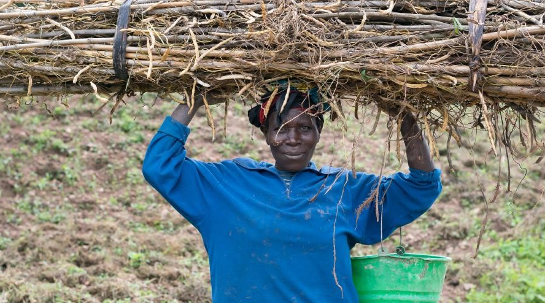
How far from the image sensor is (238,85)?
9.83 feet

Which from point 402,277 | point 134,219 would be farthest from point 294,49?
point 134,219

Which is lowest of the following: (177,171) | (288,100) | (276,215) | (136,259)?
(136,259)

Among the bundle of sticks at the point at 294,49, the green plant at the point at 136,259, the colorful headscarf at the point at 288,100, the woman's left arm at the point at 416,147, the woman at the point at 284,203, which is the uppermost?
the bundle of sticks at the point at 294,49

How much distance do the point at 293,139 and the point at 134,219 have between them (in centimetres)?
358

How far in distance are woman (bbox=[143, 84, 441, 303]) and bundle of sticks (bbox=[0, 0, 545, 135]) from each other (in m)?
0.17

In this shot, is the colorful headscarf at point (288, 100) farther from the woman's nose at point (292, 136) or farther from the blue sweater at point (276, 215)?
the blue sweater at point (276, 215)

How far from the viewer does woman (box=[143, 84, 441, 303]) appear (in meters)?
3.10

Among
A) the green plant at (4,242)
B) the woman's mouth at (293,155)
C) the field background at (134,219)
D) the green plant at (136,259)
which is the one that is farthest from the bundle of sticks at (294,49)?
the green plant at (4,242)

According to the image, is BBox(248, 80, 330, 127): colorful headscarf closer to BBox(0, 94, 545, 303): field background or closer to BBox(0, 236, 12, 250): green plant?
BBox(0, 94, 545, 303): field background

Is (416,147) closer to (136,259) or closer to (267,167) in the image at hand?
(267,167)

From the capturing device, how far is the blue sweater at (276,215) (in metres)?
3.09

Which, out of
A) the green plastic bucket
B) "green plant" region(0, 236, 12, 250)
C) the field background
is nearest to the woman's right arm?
the green plastic bucket

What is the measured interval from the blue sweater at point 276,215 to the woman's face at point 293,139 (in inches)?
2.3

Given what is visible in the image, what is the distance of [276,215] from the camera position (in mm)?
3121
